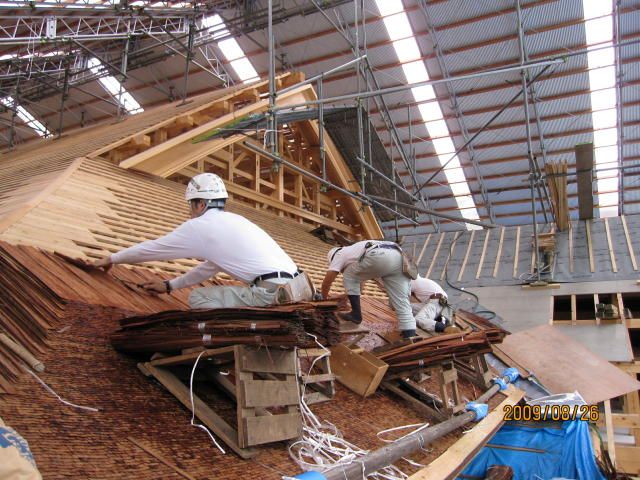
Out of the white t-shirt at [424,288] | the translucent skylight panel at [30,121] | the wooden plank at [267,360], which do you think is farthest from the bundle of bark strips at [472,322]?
the translucent skylight panel at [30,121]

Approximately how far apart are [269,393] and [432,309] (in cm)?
458

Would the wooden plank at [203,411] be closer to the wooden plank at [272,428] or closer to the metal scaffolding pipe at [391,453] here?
the wooden plank at [272,428]

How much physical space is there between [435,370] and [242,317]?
2652mm

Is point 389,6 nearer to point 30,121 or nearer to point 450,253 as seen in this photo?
point 450,253

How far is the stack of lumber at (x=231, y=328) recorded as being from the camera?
2582 millimetres

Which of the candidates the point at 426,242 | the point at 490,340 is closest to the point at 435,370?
the point at 490,340

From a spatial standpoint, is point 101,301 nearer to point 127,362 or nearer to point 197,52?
point 127,362

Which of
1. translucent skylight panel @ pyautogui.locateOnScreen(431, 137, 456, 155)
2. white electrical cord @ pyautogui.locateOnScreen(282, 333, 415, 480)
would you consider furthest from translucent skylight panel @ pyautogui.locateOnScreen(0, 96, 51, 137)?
white electrical cord @ pyautogui.locateOnScreen(282, 333, 415, 480)

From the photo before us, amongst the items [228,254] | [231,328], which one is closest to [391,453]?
[231,328]

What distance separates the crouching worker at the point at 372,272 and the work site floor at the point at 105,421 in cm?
210

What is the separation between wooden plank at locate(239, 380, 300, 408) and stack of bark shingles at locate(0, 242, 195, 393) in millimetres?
1001

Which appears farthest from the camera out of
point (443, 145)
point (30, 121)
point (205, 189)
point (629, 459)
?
point (30, 121)

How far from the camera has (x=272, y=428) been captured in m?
2.77

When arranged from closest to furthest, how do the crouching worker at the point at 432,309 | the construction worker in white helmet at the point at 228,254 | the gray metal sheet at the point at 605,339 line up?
1. the construction worker in white helmet at the point at 228,254
2. the crouching worker at the point at 432,309
3. the gray metal sheet at the point at 605,339
